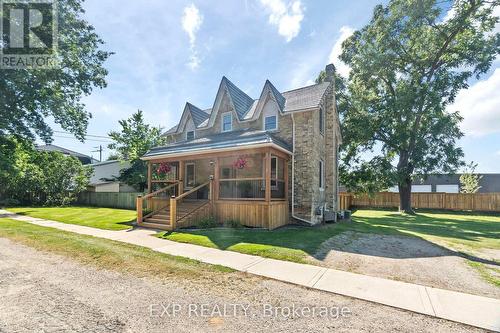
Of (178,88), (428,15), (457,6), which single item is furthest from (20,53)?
(457,6)

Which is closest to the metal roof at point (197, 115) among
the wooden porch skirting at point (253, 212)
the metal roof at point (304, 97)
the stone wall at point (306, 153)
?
the stone wall at point (306, 153)

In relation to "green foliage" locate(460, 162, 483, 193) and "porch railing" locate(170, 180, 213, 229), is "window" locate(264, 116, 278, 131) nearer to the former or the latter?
"porch railing" locate(170, 180, 213, 229)

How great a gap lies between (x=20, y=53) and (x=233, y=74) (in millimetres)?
12933

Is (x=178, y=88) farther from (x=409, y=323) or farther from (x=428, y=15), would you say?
(x=428, y=15)

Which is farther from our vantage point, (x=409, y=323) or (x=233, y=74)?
(x=233, y=74)

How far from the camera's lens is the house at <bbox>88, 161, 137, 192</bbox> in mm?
27641

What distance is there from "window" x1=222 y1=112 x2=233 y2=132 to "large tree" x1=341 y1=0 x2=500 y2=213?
12.7m

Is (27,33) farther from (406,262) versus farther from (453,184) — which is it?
(453,184)

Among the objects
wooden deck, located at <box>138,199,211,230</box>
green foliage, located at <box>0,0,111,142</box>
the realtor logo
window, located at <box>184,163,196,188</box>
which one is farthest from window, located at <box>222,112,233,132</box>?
the realtor logo

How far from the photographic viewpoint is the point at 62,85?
1686 cm

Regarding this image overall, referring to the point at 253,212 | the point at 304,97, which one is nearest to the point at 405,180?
the point at 304,97

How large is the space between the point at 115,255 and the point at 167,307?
3.83 meters

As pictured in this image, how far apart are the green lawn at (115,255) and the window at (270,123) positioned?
9.59 m

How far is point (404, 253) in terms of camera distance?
24.6ft
